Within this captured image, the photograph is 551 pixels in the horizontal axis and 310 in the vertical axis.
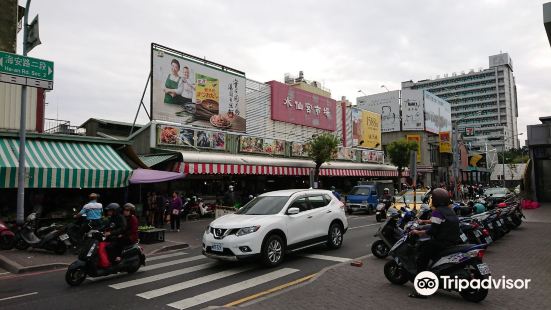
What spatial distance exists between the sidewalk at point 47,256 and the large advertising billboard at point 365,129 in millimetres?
25398

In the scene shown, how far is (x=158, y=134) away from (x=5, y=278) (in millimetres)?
12001

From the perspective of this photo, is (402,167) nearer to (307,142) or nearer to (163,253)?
(307,142)

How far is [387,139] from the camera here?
53.1 m

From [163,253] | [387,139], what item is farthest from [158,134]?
Answer: [387,139]

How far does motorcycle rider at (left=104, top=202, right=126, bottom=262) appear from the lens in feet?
26.4

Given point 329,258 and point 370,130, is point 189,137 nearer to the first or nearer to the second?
point 329,258

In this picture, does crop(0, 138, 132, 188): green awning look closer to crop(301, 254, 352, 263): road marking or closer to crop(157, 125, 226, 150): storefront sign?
crop(157, 125, 226, 150): storefront sign

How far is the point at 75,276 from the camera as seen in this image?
24.9ft

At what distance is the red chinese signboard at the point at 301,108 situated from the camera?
2814cm

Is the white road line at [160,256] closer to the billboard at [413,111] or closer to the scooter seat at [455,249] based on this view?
the scooter seat at [455,249]

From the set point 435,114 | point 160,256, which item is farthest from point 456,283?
point 435,114

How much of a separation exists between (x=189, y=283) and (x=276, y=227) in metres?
2.28

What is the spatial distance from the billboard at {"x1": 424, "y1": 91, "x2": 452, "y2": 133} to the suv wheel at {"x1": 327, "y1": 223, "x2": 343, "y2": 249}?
45.4 meters

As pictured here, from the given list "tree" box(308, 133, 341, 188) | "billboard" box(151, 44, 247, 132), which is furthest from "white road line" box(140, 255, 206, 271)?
"tree" box(308, 133, 341, 188)
